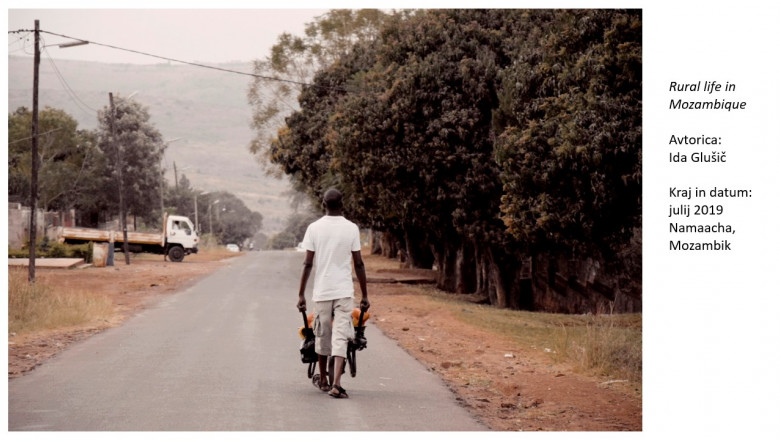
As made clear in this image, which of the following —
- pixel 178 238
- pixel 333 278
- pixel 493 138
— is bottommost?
pixel 333 278

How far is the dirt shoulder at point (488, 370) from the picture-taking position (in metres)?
9.14

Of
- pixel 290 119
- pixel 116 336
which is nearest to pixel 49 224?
pixel 290 119

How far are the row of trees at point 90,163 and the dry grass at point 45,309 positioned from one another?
37.1 meters

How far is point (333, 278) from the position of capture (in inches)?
352

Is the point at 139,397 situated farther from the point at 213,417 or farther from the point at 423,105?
the point at 423,105

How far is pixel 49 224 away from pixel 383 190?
112 ft

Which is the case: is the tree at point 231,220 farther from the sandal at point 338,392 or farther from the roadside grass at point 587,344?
the sandal at point 338,392

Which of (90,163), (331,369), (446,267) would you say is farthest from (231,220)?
(331,369)

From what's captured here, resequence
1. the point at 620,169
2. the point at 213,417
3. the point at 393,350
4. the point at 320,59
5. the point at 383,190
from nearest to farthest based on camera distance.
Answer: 1. the point at 213,417
2. the point at 393,350
3. the point at 620,169
4. the point at 383,190
5. the point at 320,59

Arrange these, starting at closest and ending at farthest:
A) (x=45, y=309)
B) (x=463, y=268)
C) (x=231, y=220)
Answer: (x=45, y=309) < (x=463, y=268) < (x=231, y=220)

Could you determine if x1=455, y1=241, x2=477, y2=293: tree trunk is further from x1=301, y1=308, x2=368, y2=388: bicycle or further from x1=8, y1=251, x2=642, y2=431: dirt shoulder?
x1=301, y1=308, x2=368, y2=388: bicycle

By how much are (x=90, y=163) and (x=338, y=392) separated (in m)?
57.6

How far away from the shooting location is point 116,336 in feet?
49.3

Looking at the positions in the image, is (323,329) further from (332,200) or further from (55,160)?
(55,160)
